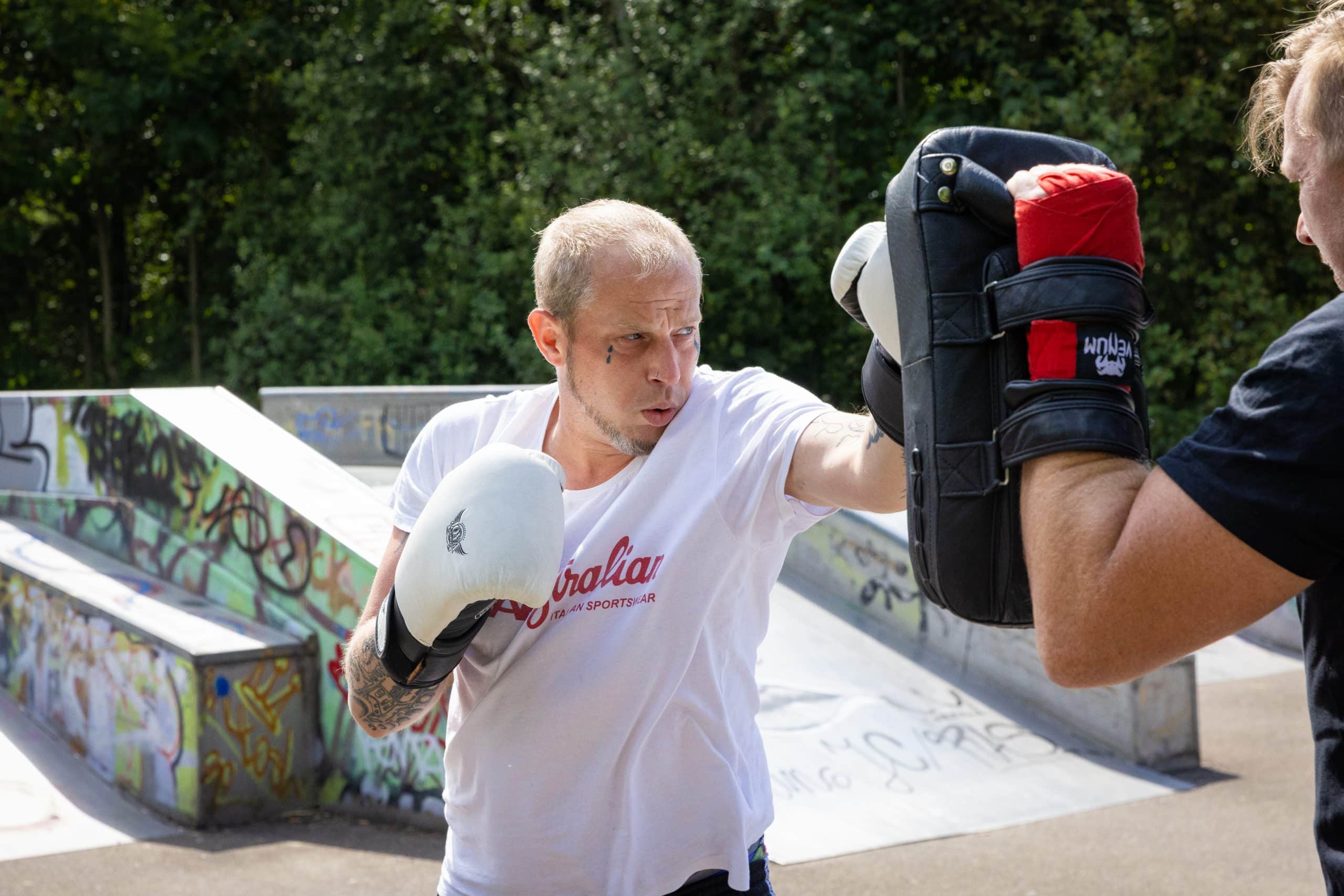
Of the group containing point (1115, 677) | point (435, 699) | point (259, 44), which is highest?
point (259, 44)

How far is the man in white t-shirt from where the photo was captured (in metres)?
2.13

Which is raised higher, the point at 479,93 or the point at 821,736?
the point at 479,93

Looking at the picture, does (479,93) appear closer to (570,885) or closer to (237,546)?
(237,546)

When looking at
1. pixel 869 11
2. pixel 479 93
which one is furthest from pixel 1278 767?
pixel 479 93

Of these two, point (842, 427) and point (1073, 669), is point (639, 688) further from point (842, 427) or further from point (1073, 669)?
point (1073, 669)

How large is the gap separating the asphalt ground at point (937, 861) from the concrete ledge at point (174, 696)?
0.73 ft

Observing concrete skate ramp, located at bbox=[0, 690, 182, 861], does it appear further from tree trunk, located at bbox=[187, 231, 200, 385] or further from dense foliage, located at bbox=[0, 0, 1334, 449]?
tree trunk, located at bbox=[187, 231, 200, 385]

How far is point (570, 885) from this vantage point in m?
2.13

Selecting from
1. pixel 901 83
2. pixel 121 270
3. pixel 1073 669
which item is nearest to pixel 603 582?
pixel 1073 669

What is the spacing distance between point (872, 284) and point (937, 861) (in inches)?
158

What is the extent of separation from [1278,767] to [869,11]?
12.3m

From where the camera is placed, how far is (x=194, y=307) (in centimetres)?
2152

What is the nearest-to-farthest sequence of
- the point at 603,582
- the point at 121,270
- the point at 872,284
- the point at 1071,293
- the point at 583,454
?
the point at 1071,293, the point at 872,284, the point at 603,582, the point at 583,454, the point at 121,270

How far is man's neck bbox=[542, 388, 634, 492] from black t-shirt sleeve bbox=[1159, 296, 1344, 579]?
1.24 m
